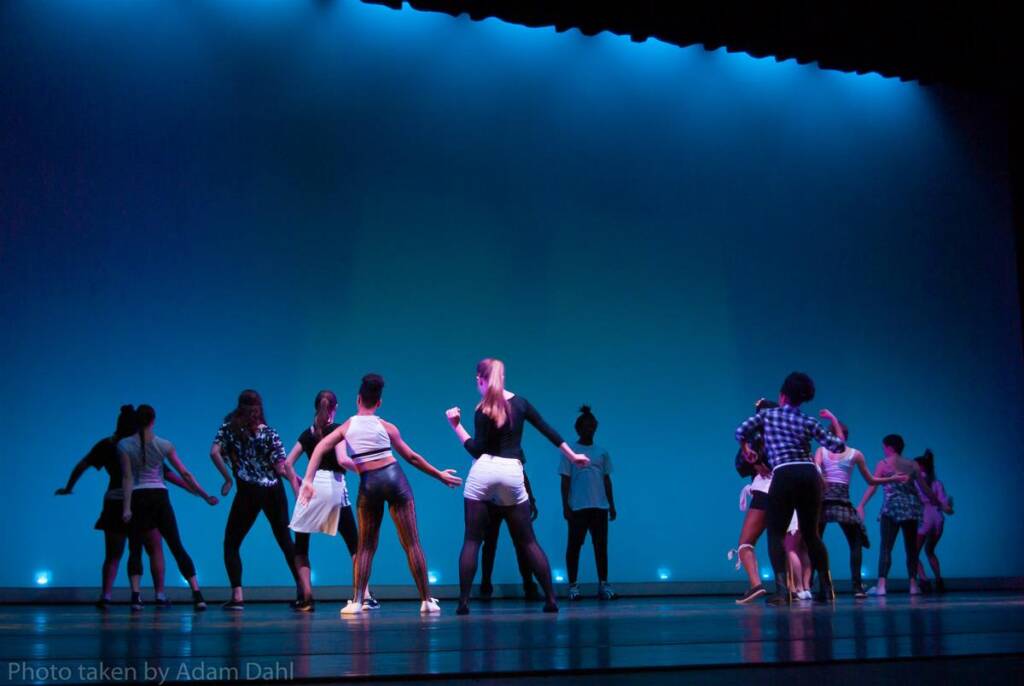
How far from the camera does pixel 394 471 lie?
760 centimetres

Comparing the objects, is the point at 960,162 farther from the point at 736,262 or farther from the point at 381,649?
the point at 381,649

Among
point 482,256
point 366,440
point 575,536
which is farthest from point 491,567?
point 366,440

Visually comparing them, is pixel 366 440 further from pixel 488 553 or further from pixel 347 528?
pixel 488 553

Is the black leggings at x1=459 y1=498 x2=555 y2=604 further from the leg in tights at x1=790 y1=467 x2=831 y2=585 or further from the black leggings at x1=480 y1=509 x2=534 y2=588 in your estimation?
the black leggings at x1=480 y1=509 x2=534 y2=588

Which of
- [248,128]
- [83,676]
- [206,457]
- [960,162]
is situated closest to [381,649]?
[83,676]

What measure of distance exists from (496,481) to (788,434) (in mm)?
2272

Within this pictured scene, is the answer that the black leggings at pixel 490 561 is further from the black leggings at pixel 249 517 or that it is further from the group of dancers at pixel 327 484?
the black leggings at pixel 249 517

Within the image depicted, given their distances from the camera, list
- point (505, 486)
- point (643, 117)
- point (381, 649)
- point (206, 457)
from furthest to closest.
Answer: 1. point (643, 117)
2. point (206, 457)
3. point (505, 486)
4. point (381, 649)

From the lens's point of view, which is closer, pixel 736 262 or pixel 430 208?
pixel 430 208

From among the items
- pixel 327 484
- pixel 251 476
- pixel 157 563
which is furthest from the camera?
pixel 157 563

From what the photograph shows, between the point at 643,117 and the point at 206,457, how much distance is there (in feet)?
22.7

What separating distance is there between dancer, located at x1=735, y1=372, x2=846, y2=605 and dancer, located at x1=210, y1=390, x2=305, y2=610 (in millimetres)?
3619

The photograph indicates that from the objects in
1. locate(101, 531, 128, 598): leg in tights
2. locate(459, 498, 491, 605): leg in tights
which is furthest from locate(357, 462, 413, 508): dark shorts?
locate(101, 531, 128, 598): leg in tights

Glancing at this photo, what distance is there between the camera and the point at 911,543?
13133mm
